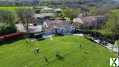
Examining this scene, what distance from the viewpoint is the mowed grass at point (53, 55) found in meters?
18.8

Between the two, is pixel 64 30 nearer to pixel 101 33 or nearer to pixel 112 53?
pixel 101 33

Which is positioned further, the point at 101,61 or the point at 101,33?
the point at 101,33

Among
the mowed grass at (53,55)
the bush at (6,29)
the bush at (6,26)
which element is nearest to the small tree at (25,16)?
the bush at (6,26)

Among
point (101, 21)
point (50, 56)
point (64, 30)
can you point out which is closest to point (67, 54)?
point (50, 56)

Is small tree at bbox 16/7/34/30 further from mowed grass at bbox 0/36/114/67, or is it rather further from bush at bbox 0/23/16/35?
mowed grass at bbox 0/36/114/67

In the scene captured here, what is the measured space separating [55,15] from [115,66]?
133 feet

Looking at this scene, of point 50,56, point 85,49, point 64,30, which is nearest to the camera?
point 50,56

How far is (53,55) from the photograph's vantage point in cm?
2020

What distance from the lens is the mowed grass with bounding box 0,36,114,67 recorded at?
1885 centimetres

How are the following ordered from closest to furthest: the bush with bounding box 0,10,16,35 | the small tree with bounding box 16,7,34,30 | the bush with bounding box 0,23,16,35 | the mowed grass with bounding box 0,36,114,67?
the mowed grass with bounding box 0,36,114,67, the bush with bounding box 0,23,16,35, the bush with bounding box 0,10,16,35, the small tree with bounding box 16,7,34,30

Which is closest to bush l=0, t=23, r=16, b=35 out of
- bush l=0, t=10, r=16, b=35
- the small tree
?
bush l=0, t=10, r=16, b=35

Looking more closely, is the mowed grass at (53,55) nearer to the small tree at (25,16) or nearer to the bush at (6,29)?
the bush at (6,29)

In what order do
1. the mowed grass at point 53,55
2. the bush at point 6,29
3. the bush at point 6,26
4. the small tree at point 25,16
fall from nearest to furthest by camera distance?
1. the mowed grass at point 53,55
2. the bush at point 6,29
3. the bush at point 6,26
4. the small tree at point 25,16

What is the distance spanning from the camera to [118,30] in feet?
127
